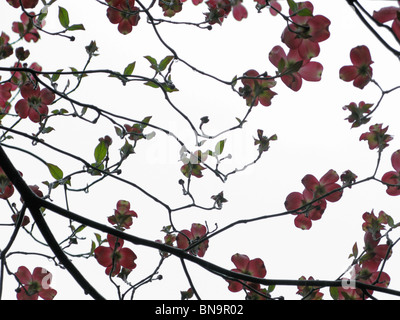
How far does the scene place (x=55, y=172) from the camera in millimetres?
1002

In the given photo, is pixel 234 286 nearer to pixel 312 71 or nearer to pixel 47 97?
pixel 312 71

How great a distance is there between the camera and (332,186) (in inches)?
38.3

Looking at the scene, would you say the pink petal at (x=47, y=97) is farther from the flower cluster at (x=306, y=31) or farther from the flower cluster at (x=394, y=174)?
the flower cluster at (x=394, y=174)

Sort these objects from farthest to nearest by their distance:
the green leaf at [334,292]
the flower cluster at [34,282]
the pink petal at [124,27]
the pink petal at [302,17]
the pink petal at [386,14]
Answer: the pink petal at [124,27], the flower cluster at [34,282], the green leaf at [334,292], the pink petal at [302,17], the pink petal at [386,14]

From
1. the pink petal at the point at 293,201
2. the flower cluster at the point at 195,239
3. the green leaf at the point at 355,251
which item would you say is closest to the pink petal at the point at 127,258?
the flower cluster at the point at 195,239

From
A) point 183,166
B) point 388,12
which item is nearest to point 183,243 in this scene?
point 183,166

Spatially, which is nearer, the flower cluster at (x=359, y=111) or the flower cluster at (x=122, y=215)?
the flower cluster at (x=359, y=111)

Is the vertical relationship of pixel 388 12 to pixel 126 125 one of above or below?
below

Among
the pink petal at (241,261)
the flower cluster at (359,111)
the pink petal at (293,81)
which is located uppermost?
the pink petal at (293,81)

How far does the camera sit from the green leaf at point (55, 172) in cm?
100

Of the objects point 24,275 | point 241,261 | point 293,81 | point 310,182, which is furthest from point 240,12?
point 24,275

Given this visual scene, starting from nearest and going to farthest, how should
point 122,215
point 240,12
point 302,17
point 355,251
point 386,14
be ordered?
point 386,14
point 240,12
point 302,17
point 355,251
point 122,215
